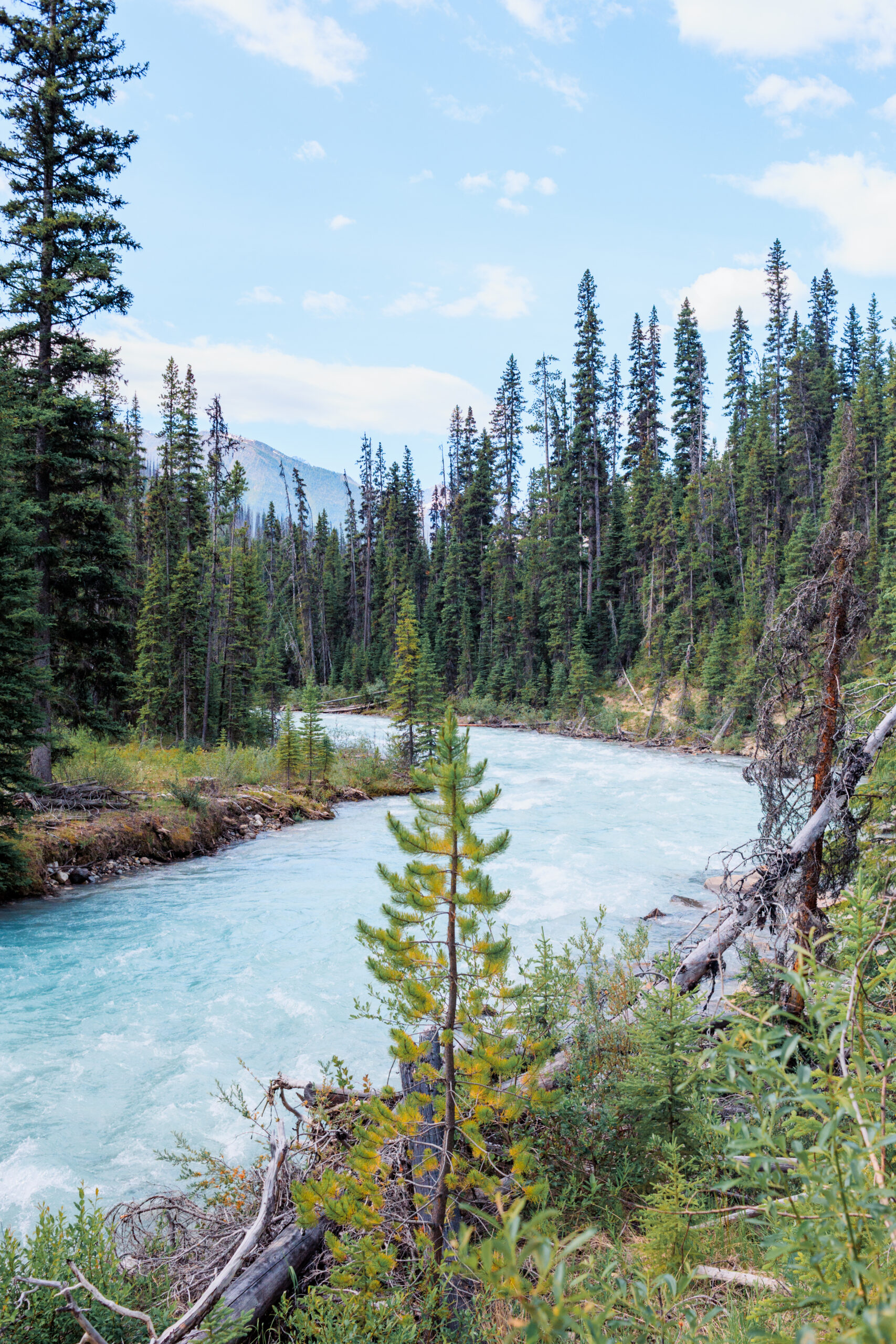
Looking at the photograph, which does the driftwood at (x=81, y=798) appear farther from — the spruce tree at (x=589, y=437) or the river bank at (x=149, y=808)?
the spruce tree at (x=589, y=437)

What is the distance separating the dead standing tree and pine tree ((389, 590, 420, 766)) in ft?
58.2

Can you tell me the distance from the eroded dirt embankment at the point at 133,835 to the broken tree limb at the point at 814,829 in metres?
9.13

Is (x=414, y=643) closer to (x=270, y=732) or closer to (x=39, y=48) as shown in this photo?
(x=270, y=732)

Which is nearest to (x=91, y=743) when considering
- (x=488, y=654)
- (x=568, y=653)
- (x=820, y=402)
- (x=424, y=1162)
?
(x=424, y=1162)

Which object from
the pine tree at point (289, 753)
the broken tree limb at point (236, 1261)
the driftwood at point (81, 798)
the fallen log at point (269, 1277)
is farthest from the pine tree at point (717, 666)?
the fallen log at point (269, 1277)

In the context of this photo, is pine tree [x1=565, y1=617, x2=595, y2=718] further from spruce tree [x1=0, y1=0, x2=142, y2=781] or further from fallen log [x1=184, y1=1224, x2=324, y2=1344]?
fallen log [x1=184, y1=1224, x2=324, y2=1344]

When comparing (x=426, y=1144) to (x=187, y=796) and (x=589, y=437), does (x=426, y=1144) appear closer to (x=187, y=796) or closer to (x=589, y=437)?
(x=187, y=796)

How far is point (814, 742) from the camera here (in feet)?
17.1

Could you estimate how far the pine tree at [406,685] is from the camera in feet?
74.3

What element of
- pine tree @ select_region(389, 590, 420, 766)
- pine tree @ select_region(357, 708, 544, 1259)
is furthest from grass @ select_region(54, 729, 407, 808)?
pine tree @ select_region(357, 708, 544, 1259)

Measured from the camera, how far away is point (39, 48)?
13.4m

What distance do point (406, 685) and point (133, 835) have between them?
11.6 m

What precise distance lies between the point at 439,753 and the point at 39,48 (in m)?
17.4

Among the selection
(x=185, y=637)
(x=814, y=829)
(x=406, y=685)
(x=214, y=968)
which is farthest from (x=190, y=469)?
(x=814, y=829)
